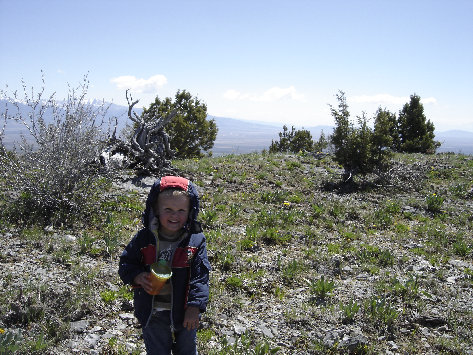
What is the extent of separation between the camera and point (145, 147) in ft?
36.8

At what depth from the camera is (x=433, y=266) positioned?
660 centimetres

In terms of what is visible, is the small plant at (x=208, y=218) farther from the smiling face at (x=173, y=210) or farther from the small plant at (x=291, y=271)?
the smiling face at (x=173, y=210)

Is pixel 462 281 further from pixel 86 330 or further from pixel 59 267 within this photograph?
pixel 59 267

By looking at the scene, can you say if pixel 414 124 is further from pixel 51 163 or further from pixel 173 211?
pixel 173 211

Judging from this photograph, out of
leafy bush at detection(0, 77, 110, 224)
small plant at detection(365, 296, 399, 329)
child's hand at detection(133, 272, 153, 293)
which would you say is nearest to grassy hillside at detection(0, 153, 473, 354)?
small plant at detection(365, 296, 399, 329)

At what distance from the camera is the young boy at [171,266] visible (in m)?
3.02

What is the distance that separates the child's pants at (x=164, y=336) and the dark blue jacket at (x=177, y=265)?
90mm

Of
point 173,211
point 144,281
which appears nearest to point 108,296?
point 144,281

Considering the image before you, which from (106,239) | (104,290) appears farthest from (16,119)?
(104,290)

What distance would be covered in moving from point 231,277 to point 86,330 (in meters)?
2.25

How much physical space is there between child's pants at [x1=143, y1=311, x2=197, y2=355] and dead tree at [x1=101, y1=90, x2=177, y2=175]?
321 inches

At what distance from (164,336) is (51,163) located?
5588 mm

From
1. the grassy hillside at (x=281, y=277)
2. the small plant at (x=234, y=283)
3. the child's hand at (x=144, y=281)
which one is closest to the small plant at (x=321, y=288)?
the grassy hillside at (x=281, y=277)

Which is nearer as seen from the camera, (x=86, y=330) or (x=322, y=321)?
(x=86, y=330)
